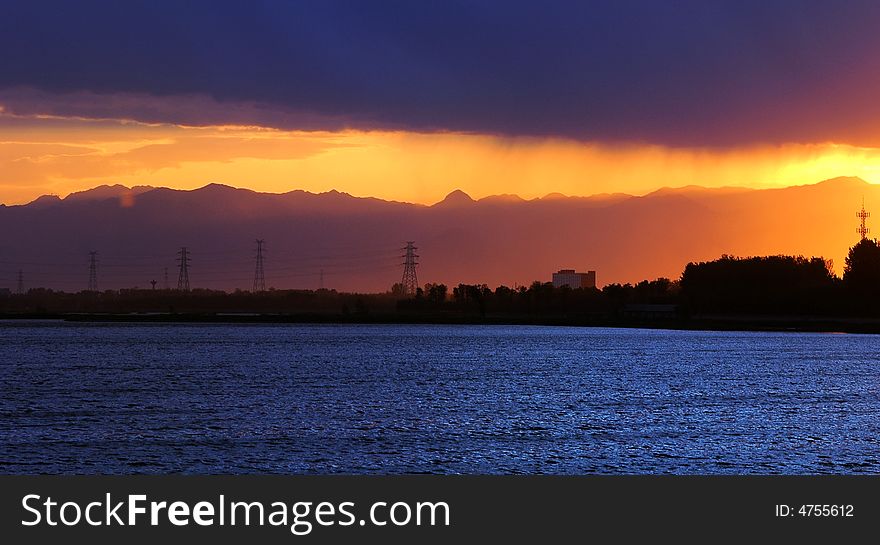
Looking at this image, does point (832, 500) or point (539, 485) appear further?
point (539, 485)

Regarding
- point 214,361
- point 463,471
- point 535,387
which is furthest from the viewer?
point 214,361

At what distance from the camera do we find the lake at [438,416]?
4806 centimetres

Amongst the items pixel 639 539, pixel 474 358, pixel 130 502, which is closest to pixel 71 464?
pixel 130 502

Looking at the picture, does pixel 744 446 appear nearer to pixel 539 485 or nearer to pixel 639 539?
pixel 539 485

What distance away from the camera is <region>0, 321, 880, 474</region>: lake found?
48062mm

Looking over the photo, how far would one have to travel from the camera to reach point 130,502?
37625mm

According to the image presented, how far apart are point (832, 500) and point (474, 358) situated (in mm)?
104751

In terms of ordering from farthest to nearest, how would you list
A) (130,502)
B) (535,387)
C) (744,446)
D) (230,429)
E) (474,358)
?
(474,358), (535,387), (230,429), (744,446), (130,502)

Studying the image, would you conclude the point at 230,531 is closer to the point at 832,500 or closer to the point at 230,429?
the point at 832,500

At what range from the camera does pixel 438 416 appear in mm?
66938

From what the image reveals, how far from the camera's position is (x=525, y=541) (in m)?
34.0

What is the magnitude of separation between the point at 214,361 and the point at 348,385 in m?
43.7

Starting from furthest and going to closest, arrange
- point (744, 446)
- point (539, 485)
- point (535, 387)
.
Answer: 1. point (535, 387)
2. point (744, 446)
3. point (539, 485)

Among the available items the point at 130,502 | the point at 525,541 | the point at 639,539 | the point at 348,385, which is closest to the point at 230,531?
the point at 130,502
